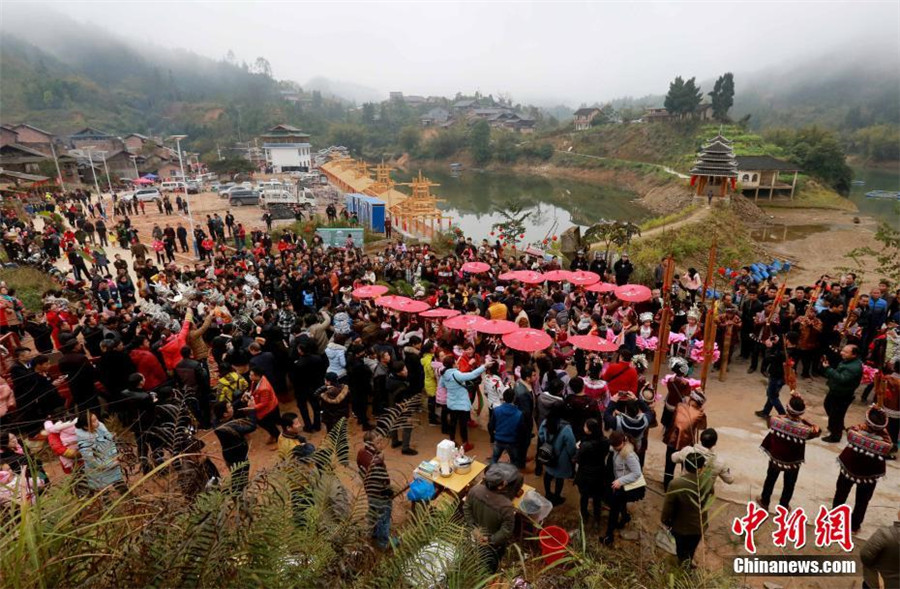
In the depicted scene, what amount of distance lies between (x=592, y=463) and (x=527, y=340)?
6.77ft

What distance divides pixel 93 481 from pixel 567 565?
3.51 m

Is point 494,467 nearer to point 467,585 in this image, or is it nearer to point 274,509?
point 467,585

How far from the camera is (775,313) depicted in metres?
7.85

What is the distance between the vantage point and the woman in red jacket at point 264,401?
5.67m

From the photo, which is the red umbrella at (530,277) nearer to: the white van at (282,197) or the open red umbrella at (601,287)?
the open red umbrella at (601,287)

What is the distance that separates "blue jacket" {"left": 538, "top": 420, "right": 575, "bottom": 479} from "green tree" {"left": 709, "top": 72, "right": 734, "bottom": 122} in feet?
201

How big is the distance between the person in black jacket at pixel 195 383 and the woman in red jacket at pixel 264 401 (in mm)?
597

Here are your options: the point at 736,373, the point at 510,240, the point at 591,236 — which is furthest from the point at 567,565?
the point at 510,240

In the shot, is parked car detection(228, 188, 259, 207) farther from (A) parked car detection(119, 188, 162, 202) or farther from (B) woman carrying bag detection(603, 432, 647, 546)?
(B) woman carrying bag detection(603, 432, 647, 546)

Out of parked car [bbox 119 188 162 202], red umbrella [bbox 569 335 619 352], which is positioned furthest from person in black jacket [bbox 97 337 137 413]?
parked car [bbox 119 188 162 202]

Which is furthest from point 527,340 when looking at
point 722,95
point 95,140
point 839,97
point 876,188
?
point 839,97

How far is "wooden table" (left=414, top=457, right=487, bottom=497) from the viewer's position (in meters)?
4.70

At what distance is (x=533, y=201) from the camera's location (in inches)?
1719

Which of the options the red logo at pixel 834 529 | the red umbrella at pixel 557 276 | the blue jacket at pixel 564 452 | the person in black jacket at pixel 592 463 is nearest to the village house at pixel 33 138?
the red umbrella at pixel 557 276
